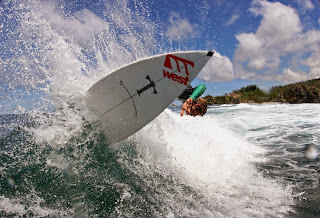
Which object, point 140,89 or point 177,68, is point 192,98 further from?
point 140,89

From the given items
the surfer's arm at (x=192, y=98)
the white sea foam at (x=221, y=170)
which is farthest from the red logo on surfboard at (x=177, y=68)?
the white sea foam at (x=221, y=170)

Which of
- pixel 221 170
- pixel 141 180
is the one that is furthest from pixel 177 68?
pixel 221 170

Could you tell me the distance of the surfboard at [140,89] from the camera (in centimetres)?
498

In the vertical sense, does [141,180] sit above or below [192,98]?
below

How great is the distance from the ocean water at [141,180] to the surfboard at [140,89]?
1.58 feet

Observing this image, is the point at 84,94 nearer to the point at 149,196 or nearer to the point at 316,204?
the point at 149,196

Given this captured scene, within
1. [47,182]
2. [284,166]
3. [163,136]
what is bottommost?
[47,182]

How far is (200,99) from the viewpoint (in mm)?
6969

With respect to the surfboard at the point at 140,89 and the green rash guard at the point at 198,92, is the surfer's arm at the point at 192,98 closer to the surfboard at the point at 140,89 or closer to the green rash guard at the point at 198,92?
the green rash guard at the point at 198,92

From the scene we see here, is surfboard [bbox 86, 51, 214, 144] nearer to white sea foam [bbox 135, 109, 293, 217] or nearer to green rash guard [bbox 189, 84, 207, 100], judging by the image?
white sea foam [bbox 135, 109, 293, 217]

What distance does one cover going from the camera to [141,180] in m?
4.15

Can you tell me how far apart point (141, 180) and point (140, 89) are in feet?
7.16

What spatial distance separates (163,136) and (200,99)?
1.88 m

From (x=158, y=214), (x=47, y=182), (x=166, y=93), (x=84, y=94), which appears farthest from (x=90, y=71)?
(x=158, y=214)
